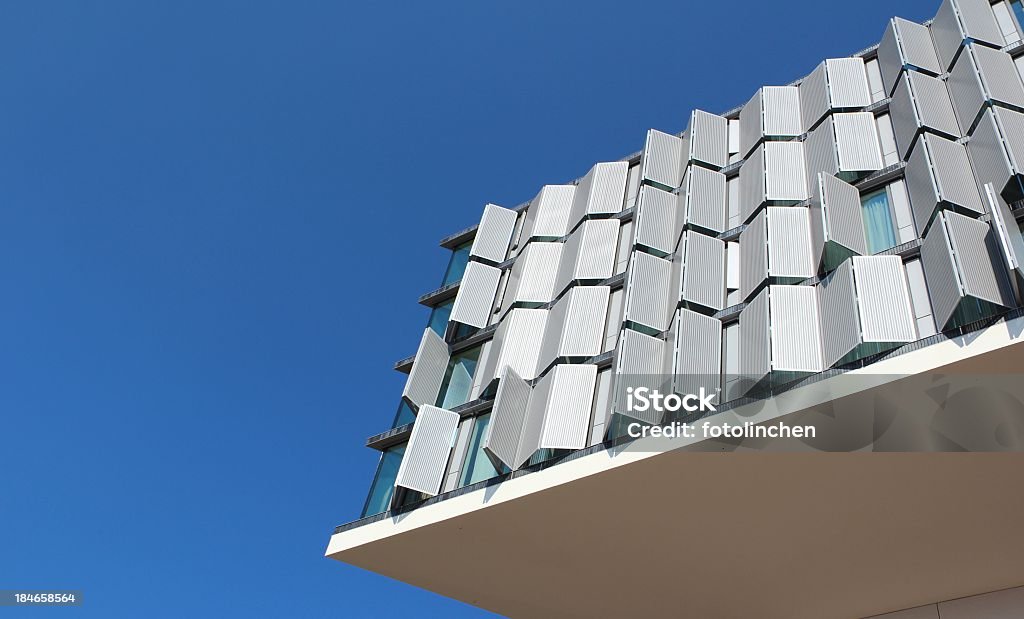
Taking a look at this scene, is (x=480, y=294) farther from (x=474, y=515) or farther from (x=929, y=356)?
(x=929, y=356)

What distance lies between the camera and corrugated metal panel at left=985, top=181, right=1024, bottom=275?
438 inches

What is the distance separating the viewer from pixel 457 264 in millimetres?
23156

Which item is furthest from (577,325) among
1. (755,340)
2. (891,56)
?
(891,56)

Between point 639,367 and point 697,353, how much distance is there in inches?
41.7

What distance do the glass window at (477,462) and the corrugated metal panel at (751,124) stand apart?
868 centimetres

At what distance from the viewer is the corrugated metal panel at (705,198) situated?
17.7 meters

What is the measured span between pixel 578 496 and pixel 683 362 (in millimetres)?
2892

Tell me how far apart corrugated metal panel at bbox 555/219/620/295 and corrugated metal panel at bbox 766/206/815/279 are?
3.92m

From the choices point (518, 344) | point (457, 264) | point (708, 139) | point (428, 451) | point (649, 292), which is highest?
point (708, 139)

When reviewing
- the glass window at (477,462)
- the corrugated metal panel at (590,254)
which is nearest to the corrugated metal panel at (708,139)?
the corrugated metal panel at (590,254)

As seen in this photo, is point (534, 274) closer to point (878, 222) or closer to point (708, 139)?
point (708, 139)

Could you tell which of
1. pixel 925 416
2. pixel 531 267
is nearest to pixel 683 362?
pixel 925 416

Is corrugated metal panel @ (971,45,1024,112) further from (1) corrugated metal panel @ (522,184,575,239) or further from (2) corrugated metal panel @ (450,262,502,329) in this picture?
(2) corrugated metal panel @ (450,262,502,329)

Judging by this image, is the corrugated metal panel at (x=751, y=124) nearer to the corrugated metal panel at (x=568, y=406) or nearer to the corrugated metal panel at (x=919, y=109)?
the corrugated metal panel at (x=919, y=109)
